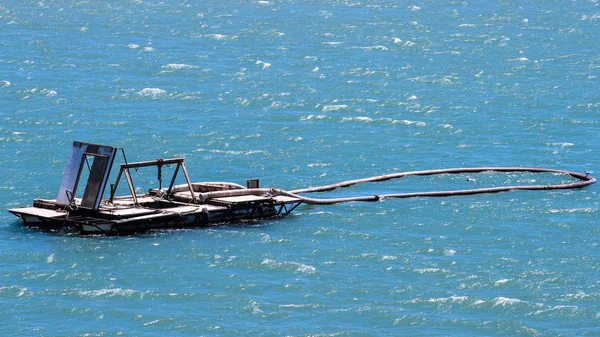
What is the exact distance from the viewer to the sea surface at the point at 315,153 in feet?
174

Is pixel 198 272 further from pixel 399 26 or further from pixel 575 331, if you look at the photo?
pixel 399 26

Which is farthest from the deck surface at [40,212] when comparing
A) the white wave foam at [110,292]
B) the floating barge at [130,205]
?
the white wave foam at [110,292]

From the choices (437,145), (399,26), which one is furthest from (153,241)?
(399,26)

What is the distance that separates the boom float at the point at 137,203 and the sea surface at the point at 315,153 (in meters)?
0.67

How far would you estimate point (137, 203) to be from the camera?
64.0 metres

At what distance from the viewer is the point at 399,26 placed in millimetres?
147000

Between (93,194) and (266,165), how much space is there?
19313 mm

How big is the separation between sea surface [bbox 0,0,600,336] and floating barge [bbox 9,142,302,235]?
67cm

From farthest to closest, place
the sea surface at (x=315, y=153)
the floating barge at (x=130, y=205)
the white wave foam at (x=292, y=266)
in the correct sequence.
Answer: the floating barge at (x=130, y=205) < the white wave foam at (x=292, y=266) < the sea surface at (x=315, y=153)

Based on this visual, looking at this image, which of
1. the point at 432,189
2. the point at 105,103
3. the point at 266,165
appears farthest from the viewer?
the point at 105,103

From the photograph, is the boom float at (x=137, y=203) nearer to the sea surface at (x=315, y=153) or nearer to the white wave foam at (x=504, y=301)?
the sea surface at (x=315, y=153)

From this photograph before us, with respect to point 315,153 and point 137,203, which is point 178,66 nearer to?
point 315,153

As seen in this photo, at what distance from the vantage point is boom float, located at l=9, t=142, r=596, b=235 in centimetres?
6153

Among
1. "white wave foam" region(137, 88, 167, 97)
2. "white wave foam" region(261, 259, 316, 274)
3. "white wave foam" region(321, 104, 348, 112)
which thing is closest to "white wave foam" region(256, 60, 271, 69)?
"white wave foam" region(137, 88, 167, 97)
